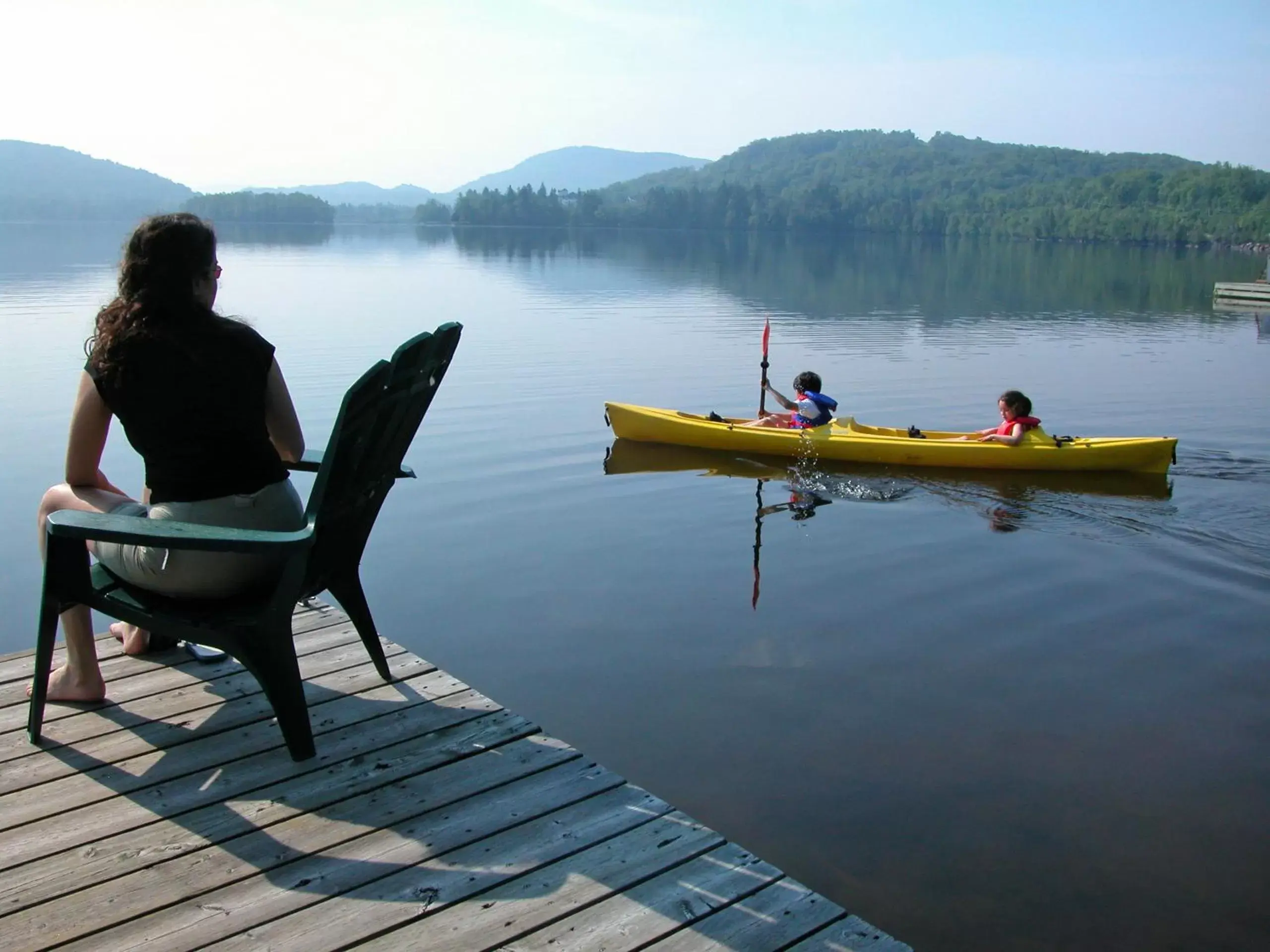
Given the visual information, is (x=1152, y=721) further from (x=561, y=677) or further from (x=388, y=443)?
(x=388, y=443)

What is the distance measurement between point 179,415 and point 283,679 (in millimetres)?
890

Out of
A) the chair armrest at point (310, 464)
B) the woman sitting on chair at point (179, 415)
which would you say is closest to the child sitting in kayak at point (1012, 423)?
the chair armrest at point (310, 464)

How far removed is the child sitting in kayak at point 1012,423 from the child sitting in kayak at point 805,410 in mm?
1412

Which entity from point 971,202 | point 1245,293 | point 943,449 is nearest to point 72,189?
point 971,202

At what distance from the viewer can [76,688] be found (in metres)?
3.79

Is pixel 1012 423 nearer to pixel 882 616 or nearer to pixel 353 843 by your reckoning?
pixel 882 616

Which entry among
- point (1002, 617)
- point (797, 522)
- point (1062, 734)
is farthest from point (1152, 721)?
point (797, 522)

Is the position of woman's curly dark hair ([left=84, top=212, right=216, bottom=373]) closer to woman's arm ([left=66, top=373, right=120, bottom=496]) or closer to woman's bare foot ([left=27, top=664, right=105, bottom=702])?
woman's arm ([left=66, top=373, right=120, bottom=496])

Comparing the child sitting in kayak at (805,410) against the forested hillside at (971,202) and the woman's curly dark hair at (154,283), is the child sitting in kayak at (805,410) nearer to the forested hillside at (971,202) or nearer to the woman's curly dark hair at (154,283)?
the woman's curly dark hair at (154,283)

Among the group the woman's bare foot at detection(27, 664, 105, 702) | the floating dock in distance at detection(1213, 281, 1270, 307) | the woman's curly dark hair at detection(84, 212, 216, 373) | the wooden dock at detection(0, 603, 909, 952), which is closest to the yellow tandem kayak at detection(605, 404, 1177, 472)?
the wooden dock at detection(0, 603, 909, 952)

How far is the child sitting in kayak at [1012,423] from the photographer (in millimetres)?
11320

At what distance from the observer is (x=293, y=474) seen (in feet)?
36.6


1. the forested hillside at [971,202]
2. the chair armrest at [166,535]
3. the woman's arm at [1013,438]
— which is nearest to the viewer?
the chair armrest at [166,535]

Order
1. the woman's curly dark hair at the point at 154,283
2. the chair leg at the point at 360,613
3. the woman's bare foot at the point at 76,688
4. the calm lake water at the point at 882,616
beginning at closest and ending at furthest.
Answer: the woman's curly dark hair at the point at 154,283, the woman's bare foot at the point at 76,688, the chair leg at the point at 360,613, the calm lake water at the point at 882,616
